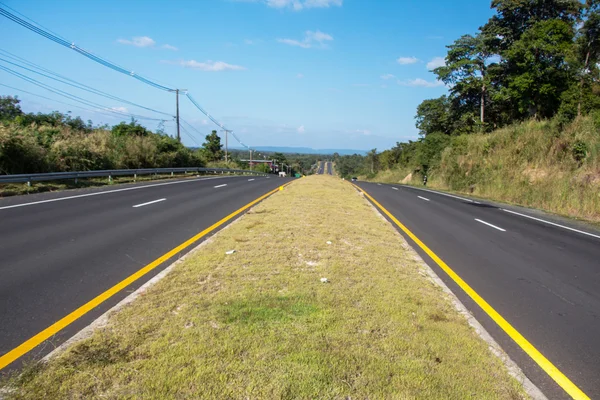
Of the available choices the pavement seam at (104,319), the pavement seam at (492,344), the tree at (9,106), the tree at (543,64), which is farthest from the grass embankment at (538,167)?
the tree at (9,106)

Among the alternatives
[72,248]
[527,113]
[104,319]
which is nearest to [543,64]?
[527,113]

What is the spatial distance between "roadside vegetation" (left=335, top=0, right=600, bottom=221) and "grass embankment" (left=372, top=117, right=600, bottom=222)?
5 cm

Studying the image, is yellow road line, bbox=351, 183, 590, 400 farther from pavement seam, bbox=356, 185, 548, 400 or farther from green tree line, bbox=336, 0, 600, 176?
green tree line, bbox=336, 0, 600, 176

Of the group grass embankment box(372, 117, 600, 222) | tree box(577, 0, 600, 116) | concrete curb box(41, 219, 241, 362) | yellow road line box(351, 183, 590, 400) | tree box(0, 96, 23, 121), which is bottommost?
yellow road line box(351, 183, 590, 400)

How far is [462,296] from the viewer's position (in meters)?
4.87

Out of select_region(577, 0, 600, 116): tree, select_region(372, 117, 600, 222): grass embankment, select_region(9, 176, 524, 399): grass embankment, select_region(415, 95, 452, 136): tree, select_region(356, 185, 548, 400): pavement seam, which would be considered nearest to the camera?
select_region(9, 176, 524, 399): grass embankment

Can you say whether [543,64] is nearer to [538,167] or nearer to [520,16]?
[520,16]

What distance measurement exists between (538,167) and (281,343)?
828 inches

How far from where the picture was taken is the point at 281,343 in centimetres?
316

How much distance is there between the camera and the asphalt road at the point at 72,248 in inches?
154

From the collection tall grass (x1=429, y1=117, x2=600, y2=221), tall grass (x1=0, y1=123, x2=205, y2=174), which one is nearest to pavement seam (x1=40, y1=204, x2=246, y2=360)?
tall grass (x1=429, y1=117, x2=600, y2=221)

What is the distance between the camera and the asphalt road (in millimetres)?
3904

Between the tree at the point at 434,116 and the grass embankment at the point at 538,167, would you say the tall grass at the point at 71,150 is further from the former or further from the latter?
the tree at the point at 434,116

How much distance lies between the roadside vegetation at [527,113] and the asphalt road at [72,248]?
46.4 ft
